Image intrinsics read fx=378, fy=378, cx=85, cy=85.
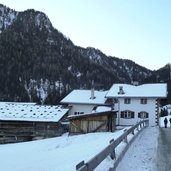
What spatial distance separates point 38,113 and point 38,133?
3.71 meters

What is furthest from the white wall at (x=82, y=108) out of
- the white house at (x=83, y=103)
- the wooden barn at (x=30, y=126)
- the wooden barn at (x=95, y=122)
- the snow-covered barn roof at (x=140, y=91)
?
the wooden barn at (x=95, y=122)

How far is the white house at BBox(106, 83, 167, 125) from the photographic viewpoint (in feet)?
190

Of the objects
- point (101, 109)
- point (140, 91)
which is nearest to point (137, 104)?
point (140, 91)

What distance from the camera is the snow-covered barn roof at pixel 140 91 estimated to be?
5903 cm

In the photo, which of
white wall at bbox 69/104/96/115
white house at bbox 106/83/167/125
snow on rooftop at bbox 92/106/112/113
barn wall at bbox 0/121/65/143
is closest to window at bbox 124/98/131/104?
white house at bbox 106/83/167/125

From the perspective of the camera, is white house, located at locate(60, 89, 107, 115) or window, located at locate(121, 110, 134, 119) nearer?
window, located at locate(121, 110, 134, 119)

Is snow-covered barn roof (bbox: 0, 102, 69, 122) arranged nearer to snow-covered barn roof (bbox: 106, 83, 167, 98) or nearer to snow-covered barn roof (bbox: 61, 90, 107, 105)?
snow-covered barn roof (bbox: 61, 90, 107, 105)

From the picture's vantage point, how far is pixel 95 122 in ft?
150

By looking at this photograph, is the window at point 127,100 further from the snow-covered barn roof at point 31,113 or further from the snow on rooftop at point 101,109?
the snow-covered barn roof at point 31,113

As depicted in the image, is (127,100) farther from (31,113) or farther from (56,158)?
(56,158)

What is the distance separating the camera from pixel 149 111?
57.9 m

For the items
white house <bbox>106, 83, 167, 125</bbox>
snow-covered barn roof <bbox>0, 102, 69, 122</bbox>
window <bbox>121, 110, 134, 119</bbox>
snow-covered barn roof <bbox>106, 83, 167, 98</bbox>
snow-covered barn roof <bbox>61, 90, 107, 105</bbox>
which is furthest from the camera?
snow-covered barn roof <bbox>61, 90, 107, 105</bbox>

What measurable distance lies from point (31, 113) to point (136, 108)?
53.6ft

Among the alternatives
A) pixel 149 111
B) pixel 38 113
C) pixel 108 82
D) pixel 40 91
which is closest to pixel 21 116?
pixel 38 113
